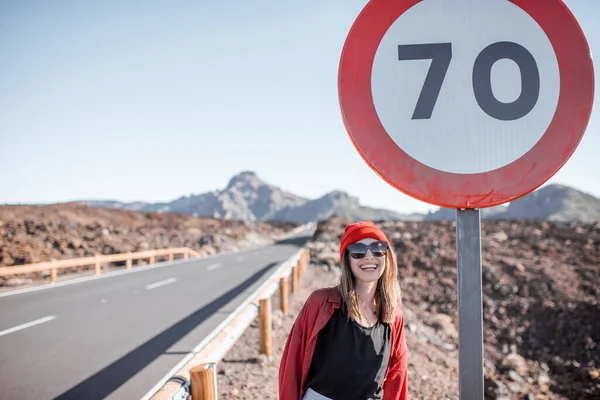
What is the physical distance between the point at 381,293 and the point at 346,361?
1.17ft

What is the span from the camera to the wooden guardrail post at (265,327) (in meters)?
5.09

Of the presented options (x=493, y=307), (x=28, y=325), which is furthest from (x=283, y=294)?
(x=493, y=307)

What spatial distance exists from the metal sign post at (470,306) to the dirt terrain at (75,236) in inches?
635

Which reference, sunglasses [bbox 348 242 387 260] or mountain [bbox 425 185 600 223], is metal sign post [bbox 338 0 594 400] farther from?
mountain [bbox 425 185 600 223]

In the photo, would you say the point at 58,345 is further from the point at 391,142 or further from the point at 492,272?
the point at 492,272

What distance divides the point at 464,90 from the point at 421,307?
10.1m

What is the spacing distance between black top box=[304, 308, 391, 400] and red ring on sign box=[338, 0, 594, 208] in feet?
2.51

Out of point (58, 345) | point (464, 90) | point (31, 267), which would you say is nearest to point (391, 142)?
point (464, 90)

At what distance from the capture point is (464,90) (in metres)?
1.21

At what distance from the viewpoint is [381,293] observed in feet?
6.05

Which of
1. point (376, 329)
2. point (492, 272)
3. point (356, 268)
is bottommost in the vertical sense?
point (492, 272)

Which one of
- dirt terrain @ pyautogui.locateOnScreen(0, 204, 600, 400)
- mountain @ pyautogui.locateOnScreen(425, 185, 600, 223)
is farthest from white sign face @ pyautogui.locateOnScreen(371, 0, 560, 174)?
mountain @ pyautogui.locateOnScreen(425, 185, 600, 223)

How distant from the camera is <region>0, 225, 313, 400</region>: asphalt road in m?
4.58

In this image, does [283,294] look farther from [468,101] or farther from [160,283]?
[160,283]
